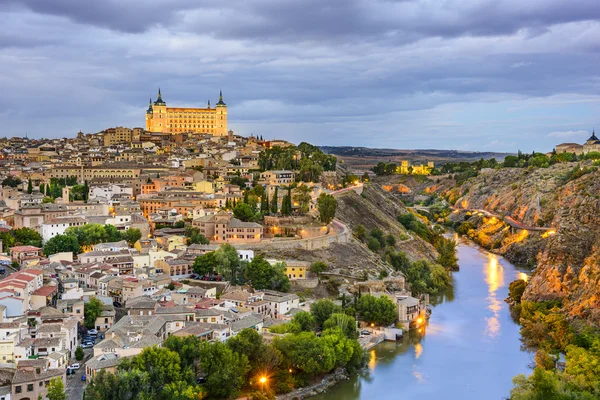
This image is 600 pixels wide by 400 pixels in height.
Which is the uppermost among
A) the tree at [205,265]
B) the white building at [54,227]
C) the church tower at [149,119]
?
the church tower at [149,119]

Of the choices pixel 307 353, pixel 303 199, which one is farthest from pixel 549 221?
pixel 307 353

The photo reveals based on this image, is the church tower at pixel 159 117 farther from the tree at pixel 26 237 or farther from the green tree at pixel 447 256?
the tree at pixel 26 237

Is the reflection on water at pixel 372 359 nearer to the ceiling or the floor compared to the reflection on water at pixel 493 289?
nearer to the floor

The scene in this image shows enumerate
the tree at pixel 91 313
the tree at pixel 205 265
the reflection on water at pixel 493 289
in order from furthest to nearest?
the tree at pixel 205 265 < the reflection on water at pixel 493 289 < the tree at pixel 91 313

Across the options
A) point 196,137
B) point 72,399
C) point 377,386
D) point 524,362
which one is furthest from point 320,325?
point 196,137

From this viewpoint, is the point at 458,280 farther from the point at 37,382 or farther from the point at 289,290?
the point at 37,382

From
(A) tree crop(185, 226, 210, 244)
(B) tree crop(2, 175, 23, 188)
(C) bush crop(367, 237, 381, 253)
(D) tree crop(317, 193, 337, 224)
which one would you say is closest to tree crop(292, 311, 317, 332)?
(A) tree crop(185, 226, 210, 244)

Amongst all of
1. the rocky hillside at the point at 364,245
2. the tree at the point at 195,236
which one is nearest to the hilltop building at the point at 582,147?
the rocky hillside at the point at 364,245
